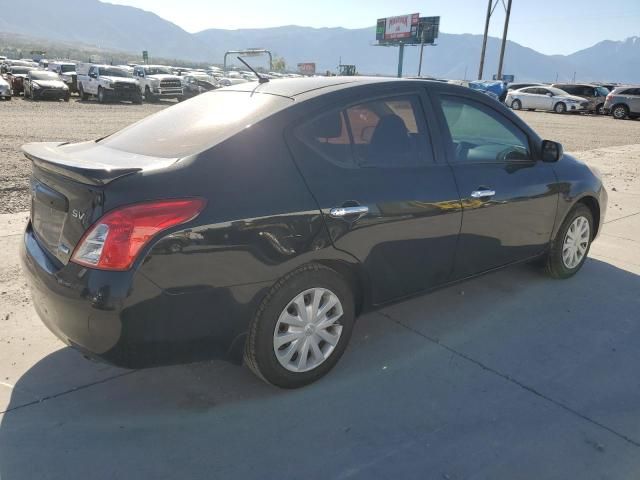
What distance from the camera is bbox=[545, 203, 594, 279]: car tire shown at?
464 cm

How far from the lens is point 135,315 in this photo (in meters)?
2.42

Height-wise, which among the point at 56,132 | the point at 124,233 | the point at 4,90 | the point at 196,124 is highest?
the point at 196,124

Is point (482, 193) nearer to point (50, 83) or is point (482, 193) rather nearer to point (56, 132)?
point (56, 132)

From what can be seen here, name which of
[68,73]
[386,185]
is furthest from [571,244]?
[68,73]

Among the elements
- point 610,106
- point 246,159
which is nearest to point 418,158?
point 246,159

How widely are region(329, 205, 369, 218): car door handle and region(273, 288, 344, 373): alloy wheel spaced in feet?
1.36

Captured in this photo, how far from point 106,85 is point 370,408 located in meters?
26.8

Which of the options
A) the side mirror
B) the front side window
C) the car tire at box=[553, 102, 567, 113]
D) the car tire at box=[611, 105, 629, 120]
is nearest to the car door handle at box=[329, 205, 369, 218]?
the front side window

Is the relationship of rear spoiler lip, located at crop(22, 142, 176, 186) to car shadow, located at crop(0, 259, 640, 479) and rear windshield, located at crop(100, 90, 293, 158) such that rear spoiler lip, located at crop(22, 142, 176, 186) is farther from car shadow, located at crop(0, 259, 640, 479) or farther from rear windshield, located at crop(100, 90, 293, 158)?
car shadow, located at crop(0, 259, 640, 479)

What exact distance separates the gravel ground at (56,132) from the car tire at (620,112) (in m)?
4.50

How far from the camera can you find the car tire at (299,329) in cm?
279

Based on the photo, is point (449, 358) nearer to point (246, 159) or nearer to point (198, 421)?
point (198, 421)

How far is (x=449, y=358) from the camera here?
3.49m

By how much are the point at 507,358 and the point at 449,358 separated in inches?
15.0
